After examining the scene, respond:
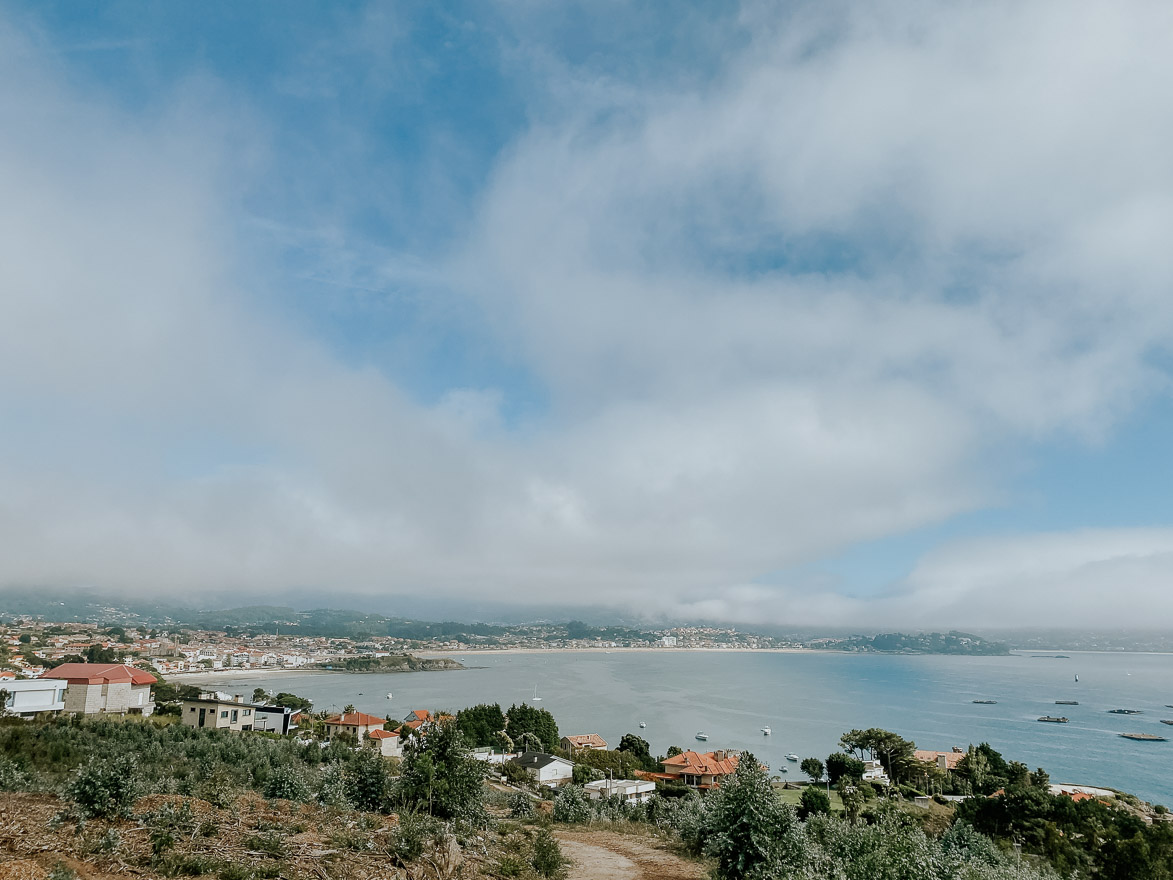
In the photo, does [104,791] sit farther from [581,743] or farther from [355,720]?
[581,743]

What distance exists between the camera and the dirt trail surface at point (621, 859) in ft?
36.8

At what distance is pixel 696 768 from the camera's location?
51.1 meters

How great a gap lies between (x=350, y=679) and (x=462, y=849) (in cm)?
14055

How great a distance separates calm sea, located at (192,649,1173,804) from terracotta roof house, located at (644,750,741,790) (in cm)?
843

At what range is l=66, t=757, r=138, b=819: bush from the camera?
855cm

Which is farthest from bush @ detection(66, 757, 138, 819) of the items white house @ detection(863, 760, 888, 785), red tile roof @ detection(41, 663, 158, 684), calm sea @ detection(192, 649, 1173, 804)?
calm sea @ detection(192, 649, 1173, 804)

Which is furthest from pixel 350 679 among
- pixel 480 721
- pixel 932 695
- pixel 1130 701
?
pixel 1130 701

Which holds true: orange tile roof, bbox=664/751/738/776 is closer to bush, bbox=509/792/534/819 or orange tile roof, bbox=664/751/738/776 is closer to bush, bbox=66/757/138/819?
bush, bbox=509/792/534/819

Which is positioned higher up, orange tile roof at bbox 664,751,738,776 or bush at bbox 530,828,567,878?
bush at bbox 530,828,567,878

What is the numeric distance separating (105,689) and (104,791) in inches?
1000

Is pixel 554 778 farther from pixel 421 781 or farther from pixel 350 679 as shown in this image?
pixel 350 679

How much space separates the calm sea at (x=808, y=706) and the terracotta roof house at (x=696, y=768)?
332 inches

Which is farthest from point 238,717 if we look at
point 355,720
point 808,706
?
point 808,706

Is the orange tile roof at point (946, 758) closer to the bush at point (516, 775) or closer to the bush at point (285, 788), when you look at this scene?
the bush at point (516, 775)
